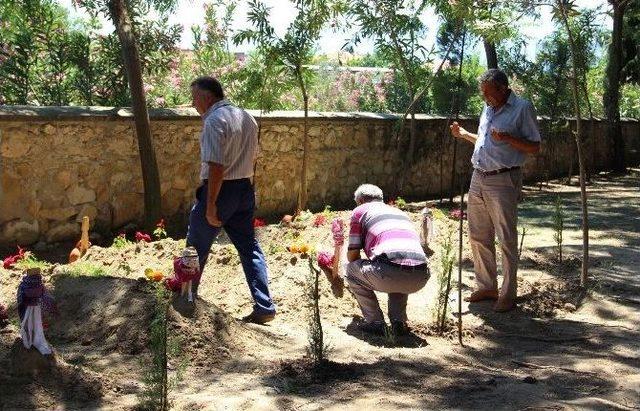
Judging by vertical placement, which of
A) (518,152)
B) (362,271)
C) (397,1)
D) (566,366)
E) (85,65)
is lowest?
(566,366)

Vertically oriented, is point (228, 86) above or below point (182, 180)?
above

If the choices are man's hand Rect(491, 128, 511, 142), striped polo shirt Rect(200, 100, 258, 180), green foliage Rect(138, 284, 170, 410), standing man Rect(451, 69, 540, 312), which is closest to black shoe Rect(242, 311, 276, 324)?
striped polo shirt Rect(200, 100, 258, 180)

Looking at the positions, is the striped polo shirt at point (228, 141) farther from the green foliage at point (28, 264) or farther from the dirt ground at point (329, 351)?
the green foliage at point (28, 264)

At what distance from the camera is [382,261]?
5.57m

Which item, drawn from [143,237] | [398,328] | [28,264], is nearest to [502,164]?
[398,328]

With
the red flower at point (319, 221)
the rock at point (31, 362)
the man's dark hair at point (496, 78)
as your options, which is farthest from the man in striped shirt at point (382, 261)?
the red flower at point (319, 221)

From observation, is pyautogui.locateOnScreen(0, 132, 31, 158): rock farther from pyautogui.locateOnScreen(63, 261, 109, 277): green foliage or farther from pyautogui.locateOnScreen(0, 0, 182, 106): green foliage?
pyautogui.locateOnScreen(0, 0, 182, 106): green foliage

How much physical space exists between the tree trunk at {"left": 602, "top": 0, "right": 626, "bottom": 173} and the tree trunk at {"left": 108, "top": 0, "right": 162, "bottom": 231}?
1293 centimetres

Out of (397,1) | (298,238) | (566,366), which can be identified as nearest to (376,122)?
(397,1)

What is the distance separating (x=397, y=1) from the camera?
11.1 m

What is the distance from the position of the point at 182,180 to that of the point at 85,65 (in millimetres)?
2192

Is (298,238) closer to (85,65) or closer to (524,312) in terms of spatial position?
(524,312)

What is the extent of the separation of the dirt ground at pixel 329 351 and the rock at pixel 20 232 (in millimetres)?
772

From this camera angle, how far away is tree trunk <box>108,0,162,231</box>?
8477 mm
